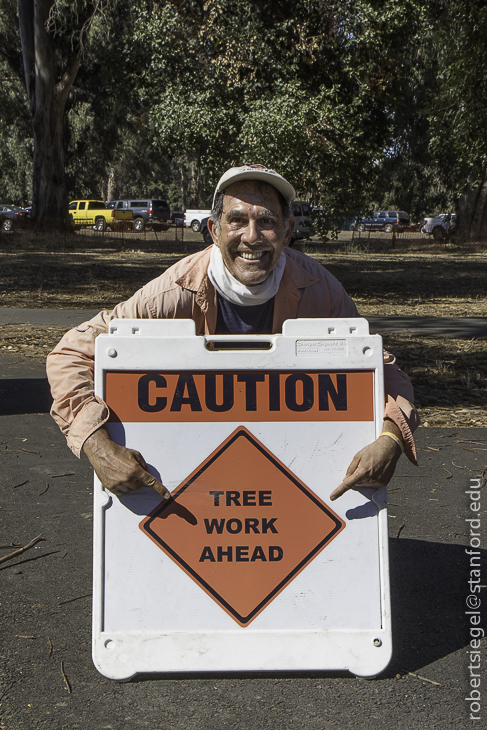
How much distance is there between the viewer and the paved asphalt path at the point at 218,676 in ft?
7.79

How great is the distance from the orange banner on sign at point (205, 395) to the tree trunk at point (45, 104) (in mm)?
26675

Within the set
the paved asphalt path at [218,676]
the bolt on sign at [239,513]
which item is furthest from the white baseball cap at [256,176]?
the paved asphalt path at [218,676]

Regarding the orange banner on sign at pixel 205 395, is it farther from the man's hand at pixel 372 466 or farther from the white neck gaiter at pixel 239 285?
the white neck gaiter at pixel 239 285

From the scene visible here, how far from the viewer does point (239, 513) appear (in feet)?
8.13

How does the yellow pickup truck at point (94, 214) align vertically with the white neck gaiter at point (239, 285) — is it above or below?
below

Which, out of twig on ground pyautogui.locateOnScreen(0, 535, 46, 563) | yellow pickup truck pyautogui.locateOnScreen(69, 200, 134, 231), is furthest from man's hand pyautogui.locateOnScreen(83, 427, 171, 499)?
yellow pickup truck pyautogui.locateOnScreen(69, 200, 134, 231)

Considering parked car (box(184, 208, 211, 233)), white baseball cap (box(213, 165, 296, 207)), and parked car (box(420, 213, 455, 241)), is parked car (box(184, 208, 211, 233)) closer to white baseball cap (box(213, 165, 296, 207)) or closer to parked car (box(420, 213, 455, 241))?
parked car (box(420, 213, 455, 241))

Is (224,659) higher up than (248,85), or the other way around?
(248,85)

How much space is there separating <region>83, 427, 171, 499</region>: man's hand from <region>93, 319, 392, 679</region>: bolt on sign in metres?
0.04

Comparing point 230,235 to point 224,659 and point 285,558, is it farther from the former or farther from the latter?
point 224,659

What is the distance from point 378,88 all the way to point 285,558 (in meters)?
13.6

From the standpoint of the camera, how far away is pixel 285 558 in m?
2.47

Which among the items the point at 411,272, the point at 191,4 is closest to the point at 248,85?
the point at 191,4

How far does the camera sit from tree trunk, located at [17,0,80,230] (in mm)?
27266
